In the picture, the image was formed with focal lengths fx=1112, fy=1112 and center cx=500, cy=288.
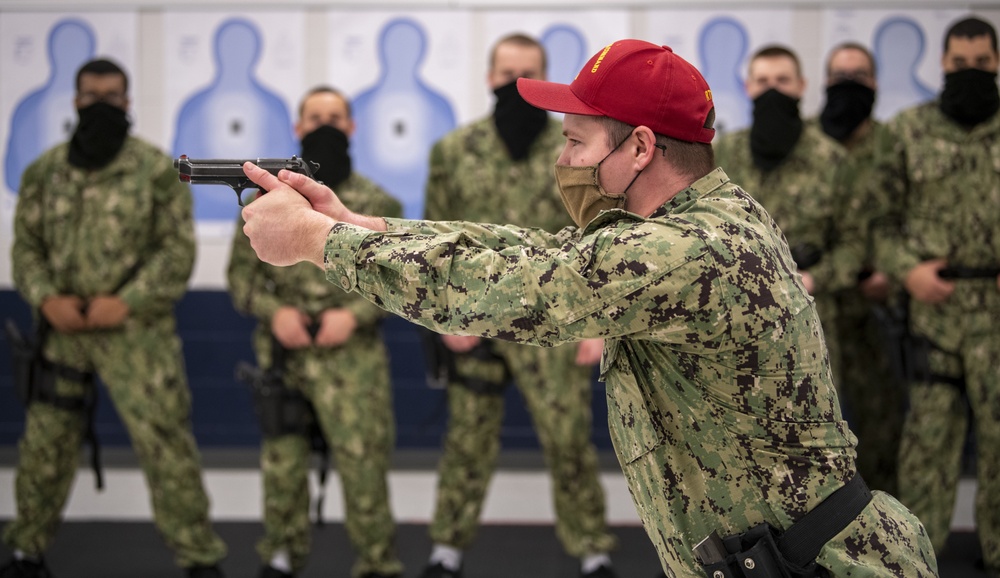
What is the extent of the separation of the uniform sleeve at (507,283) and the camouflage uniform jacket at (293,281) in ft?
7.79

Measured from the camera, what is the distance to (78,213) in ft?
13.7

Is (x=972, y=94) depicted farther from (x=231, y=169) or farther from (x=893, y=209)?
(x=231, y=169)

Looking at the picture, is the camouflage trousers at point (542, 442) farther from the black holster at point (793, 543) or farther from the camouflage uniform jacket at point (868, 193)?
the black holster at point (793, 543)

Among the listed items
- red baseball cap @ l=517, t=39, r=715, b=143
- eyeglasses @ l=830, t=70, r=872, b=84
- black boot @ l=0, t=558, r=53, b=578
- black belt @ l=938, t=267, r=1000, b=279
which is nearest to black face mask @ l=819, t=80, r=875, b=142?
eyeglasses @ l=830, t=70, r=872, b=84

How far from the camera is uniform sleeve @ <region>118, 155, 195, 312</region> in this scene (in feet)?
13.4

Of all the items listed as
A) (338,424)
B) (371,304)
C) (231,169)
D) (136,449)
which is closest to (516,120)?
(371,304)

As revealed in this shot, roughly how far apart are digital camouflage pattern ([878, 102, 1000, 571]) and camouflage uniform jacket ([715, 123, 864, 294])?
7.9 inches

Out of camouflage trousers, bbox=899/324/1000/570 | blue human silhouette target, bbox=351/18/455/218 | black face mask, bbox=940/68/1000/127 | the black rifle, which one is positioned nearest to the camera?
the black rifle

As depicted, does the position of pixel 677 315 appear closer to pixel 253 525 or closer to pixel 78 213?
pixel 78 213

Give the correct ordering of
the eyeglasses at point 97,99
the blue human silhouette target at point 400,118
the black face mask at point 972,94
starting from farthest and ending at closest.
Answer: the blue human silhouette target at point 400,118, the eyeglasses at point 97,99, the black face mask at point 972,94

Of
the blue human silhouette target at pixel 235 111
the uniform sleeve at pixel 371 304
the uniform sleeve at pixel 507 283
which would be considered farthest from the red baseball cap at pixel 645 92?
the blue human silhouette target at pixel 235 111

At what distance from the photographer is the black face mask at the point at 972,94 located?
400 cm

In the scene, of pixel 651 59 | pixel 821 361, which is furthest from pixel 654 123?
pixel 821 361

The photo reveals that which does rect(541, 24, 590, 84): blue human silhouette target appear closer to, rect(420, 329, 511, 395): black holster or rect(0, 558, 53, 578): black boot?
rect(420, 329, 511, 395): black holster
